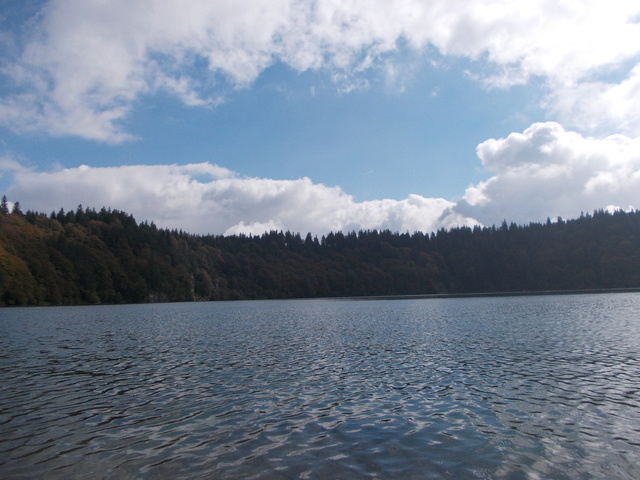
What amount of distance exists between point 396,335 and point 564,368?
2576 cm

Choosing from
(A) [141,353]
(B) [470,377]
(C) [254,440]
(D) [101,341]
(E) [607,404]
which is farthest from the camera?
(D) [101,341]

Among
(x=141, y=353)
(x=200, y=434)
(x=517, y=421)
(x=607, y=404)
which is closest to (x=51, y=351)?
(x=141, y=353)

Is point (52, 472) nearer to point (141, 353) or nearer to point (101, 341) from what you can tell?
point (141, 353)

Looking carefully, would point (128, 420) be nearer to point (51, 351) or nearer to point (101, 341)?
point (51, 351)

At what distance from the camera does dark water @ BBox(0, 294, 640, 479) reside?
16.4m

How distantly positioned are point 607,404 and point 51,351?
46.2 meters

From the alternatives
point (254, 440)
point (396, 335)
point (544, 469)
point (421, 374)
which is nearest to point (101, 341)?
point (396, 335)

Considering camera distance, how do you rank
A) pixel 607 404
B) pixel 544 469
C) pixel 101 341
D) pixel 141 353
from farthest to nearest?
pixel 101 341, pixel 141 353, pixel 607 404, pixel 544 469

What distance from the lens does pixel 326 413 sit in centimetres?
2255

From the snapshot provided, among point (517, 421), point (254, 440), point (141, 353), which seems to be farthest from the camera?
point (141, 353)

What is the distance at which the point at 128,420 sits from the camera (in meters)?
22.0

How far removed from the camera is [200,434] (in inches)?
777

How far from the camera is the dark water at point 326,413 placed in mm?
16391

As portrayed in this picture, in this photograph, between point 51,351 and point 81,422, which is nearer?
point 81,422
